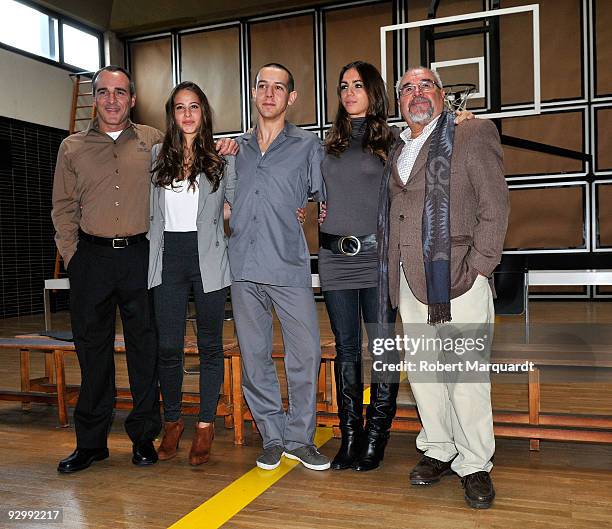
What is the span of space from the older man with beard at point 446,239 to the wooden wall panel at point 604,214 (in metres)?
7.27

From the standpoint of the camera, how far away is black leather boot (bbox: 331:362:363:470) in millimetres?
2463

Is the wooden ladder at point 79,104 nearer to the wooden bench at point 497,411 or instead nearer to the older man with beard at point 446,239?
the wooden bench at point 497,411

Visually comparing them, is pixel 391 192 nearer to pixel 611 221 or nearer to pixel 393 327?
pixel 393 327

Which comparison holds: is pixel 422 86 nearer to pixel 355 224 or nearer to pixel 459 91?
pixel 355 224

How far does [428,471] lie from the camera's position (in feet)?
7.60

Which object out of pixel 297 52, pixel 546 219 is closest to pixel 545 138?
pixel 546 219

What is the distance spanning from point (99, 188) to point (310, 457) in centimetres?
131

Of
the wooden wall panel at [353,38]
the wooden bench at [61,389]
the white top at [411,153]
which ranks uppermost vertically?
the wooden wall panel at [353,38]

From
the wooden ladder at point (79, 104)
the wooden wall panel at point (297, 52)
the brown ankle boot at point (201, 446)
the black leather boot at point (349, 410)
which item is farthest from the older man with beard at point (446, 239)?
the wooden wall panel at point (297, 52)

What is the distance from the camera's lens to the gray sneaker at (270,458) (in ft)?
8.20

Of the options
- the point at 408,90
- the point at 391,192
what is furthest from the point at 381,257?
the point at 408,90

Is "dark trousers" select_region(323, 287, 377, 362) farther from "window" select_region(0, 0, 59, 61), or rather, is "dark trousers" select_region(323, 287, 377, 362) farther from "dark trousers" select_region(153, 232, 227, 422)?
"window" select_region(0, 0, 59, 61)

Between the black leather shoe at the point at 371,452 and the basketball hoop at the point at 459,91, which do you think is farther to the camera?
the basketball hoop at the point at 459,91

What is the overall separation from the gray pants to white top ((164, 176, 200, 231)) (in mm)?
297
